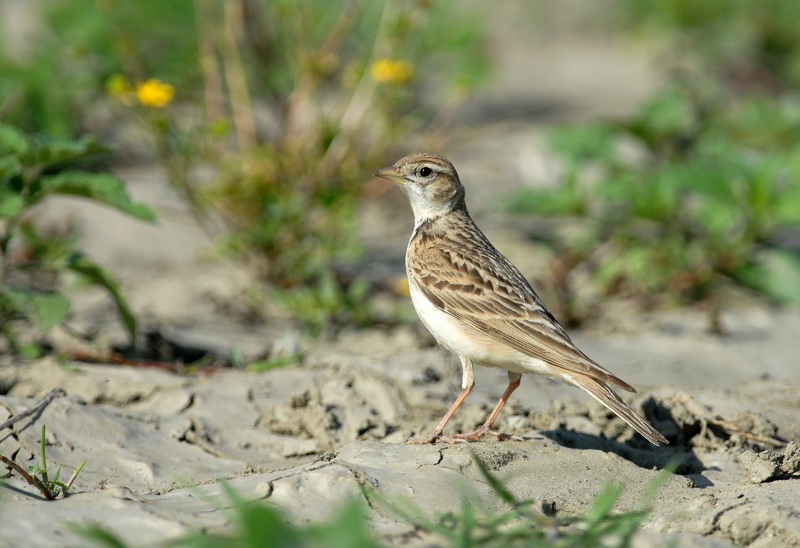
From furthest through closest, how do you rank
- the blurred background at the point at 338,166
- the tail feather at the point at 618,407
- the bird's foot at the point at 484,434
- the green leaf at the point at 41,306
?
the blurred background at the point at 338,166 → the green leaf at the point at 41,306 → the bird's foot at the point at 484,434 → the tail feather at the point at 618,407

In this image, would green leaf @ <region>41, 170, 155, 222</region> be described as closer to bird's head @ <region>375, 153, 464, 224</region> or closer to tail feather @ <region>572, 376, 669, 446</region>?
bird's head @ <region>375, 153, 464, 224</region>

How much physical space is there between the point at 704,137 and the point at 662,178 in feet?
5.15

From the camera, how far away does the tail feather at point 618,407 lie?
4.28m

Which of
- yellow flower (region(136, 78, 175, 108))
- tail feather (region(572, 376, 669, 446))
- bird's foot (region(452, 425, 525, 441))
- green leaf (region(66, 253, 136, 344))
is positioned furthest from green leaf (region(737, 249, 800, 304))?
green leaf (region(66, 253, 136, 344))

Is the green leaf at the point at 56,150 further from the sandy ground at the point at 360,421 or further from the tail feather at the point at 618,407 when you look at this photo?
the tail feather at the point at 618,407

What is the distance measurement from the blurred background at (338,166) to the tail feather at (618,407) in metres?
2.42

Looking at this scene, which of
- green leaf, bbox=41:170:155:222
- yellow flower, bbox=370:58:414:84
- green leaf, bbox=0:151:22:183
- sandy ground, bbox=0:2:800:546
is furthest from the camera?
yellow flower, bbox=370:58:414:84

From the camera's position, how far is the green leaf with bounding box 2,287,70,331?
205 inches

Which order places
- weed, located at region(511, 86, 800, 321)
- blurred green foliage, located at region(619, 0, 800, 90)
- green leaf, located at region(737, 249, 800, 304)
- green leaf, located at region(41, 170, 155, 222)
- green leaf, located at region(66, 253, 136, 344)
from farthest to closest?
blurred green foliage, located at region(619, 0, 800, 90) → weed, located at region(511, 86, 800, 321) → green leaf, located at region(737, 249, 800, 304) → green leaf, located at region(66, 253, 136, 344) → green leaf, located at region(41, 170, 155, 222)

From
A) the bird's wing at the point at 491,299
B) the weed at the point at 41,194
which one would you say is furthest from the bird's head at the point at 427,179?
the weed at the point at 41,194

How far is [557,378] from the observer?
187 inches

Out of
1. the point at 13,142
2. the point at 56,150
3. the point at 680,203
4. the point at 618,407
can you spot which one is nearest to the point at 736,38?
the point at 680,203

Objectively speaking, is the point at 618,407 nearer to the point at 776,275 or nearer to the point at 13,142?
the point at 13,142

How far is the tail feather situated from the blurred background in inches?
95.4
